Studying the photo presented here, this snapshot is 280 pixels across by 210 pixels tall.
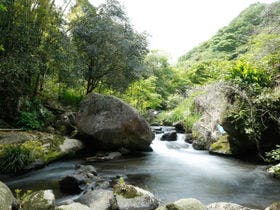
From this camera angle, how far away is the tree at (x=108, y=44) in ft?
47.0

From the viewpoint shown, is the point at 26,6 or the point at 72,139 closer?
the point at 26,6

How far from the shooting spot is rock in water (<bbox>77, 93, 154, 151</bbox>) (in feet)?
39.9

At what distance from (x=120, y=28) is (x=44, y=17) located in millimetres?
4083

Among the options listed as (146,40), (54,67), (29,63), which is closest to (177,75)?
(146,40)

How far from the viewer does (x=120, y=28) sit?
48.6ft

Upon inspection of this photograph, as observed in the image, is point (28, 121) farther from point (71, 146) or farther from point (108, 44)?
point (108, 44)

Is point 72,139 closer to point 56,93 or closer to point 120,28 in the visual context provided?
point 56,93

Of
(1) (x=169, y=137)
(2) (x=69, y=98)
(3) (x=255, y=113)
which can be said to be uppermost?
(2) (x=69, y=98)

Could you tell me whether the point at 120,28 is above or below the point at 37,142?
above

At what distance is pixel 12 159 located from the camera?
8.74 m

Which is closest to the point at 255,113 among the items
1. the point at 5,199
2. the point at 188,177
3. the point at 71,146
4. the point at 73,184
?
the point at 188,177

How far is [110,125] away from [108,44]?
14.9 ft

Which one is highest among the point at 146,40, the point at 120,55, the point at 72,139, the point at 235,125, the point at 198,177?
the point at 146,40

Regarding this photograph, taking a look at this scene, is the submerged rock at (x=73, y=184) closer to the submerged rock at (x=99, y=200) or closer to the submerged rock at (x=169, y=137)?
the submerged rock at (x=99, y=200)
